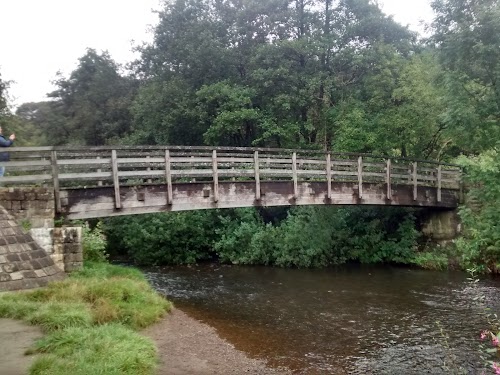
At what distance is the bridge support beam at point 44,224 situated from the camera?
10.4 metres

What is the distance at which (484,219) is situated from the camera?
17.0 m

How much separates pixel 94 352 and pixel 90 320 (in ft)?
5.15

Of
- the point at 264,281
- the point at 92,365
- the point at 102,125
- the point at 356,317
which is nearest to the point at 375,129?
the point at 264,281

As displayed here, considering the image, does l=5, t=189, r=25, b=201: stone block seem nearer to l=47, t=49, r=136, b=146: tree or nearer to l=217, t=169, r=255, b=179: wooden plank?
l=217, t=169, r=255, b=179: wooden plank

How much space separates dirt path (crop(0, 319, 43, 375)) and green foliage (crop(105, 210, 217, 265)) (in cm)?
1476

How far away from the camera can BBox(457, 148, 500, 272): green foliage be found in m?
15.8

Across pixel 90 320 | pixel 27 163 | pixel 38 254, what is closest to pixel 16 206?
pixel 27 163

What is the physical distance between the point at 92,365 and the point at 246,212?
17928mm

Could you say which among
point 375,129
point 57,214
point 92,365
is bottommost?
point 92,365

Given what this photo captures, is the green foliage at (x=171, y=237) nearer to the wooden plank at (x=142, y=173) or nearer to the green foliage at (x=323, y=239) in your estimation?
the green foliage at (x=323, y=239)

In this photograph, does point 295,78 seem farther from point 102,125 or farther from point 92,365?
point 92,365

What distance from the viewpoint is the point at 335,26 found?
86.9 ft

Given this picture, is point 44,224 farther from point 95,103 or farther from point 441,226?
point 95,103

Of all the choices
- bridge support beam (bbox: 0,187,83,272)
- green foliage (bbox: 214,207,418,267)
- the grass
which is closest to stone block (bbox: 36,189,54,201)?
bridge support beam (bbox: 0,187,83,272)
